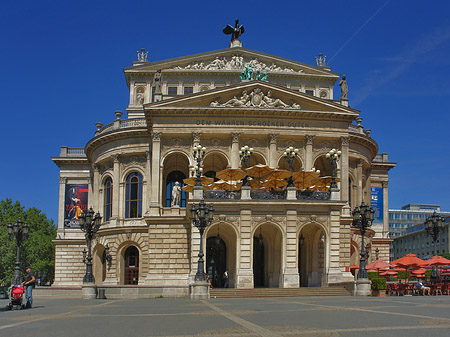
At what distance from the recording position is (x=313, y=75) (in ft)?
197

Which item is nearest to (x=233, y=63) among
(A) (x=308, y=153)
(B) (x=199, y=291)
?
(A) (x=308, y=153)

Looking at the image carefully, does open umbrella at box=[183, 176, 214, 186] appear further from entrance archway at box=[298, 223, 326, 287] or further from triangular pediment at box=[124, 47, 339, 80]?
triangular pediment at box=[124, 47, 339, 80]

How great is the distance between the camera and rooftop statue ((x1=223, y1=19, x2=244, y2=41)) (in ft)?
210

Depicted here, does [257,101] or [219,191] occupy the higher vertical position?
[257,101]

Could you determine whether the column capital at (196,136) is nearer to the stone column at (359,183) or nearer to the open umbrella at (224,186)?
the open umbrella at (224,186)

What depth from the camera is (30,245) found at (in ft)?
255

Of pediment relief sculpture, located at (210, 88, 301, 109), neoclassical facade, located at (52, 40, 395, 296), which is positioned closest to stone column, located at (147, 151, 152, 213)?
neoclassical facade, located at (52, 40, 395, 296)

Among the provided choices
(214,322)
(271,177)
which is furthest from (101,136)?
(214,322)

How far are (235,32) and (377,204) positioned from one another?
2552 centimetres

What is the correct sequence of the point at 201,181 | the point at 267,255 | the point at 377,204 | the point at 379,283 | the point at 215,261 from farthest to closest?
1. the point at 377,204
2. the point at 215,261
3. the point at 267,255
4. the point at 201,181
5. the point at 379,283

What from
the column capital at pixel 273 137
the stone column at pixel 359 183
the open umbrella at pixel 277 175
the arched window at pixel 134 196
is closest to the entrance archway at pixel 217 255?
the open umbrella at pixel 277 175

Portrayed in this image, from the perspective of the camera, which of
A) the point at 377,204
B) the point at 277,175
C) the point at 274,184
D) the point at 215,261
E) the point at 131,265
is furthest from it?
the point at 377,204

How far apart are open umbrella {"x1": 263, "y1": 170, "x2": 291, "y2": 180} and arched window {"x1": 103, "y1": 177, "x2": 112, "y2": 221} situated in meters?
20.2

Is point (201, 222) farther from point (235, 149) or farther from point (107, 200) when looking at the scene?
point (107, 200)
